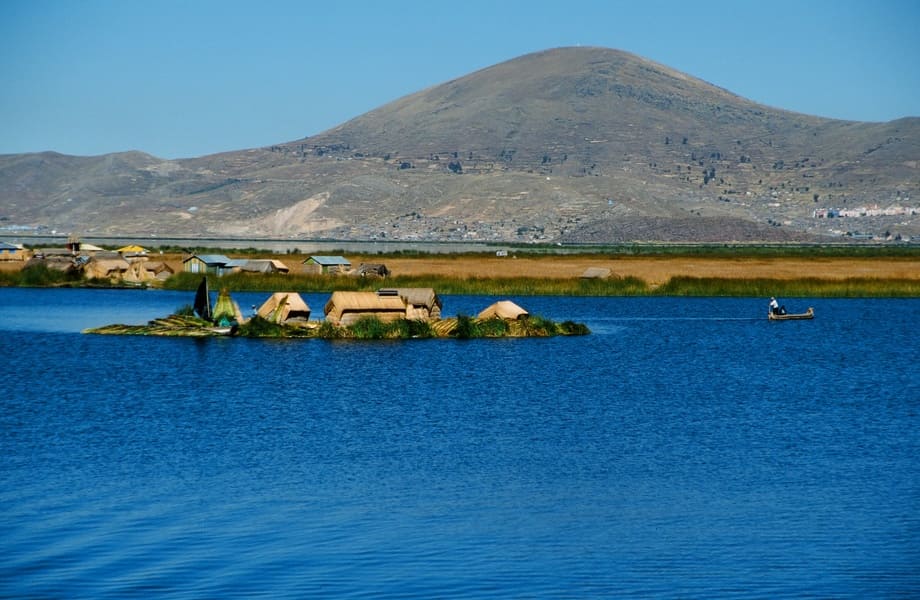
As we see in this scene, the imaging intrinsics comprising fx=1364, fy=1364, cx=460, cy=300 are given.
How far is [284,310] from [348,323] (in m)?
2.96

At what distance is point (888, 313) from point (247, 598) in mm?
72468

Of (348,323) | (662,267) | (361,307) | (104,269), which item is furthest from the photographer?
(662,267)

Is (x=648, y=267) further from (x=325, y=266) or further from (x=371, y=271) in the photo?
(x=371, y=271)

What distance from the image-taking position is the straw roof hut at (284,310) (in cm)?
6031

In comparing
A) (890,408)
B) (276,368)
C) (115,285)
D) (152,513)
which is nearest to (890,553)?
(152,513)

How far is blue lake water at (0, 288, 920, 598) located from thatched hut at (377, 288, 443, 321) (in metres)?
7.69

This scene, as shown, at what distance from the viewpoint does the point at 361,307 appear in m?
60.9

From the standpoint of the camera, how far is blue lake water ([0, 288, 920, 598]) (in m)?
20.1

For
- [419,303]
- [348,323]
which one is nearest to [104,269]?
[419,303]

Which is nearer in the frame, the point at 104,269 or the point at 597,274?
the point at 597,274

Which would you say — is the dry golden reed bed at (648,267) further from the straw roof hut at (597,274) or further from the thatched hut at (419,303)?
the thatched hut at (419,303)

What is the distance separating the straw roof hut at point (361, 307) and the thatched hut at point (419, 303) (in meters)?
0.47

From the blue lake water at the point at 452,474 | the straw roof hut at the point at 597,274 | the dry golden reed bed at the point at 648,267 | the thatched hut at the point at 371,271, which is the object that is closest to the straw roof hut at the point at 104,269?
the dry golden reed bed at the point at 648,267

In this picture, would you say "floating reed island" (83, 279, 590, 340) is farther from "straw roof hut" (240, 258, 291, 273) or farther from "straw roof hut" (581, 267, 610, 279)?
"straw roof hut" (240, 258, 291, 273)
